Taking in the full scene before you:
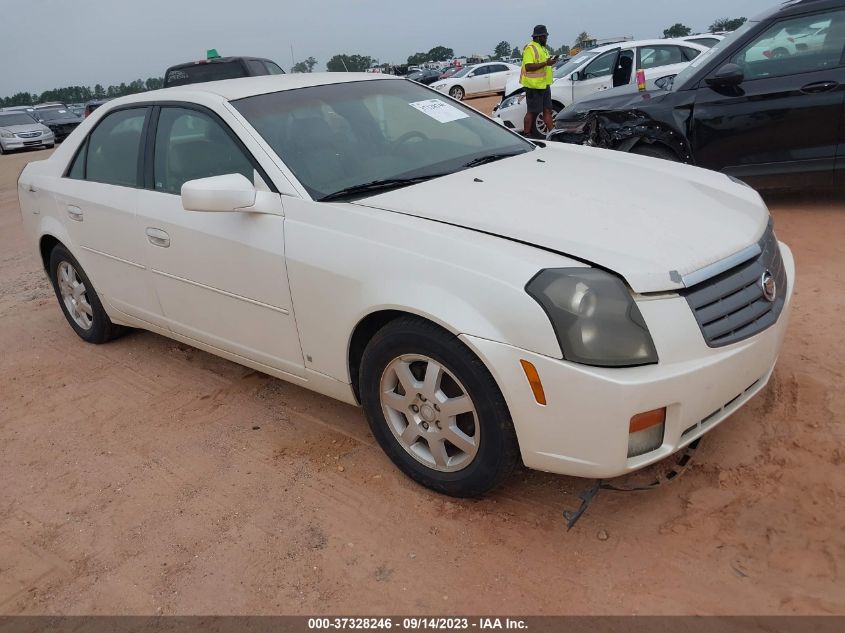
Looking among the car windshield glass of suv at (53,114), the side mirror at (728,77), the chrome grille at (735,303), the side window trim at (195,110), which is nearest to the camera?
the chrome grille at (735,303)

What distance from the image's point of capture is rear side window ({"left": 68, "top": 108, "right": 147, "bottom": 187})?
3.86 metres

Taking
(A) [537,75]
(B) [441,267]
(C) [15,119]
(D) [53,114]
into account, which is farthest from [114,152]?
(D) [53,114]

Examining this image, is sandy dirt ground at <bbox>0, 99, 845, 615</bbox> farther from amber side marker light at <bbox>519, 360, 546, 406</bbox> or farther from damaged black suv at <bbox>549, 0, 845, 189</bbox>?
damaged black suv at <bbox>549, 0, 845, 189</bbox>

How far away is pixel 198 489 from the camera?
9.94 ft

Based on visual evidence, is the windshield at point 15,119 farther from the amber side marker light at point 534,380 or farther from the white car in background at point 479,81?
the amber side marker light at point 534,380

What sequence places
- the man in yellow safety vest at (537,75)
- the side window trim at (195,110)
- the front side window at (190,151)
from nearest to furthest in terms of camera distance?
the side window trim at (195,110) → the front side window at (190,151) → the man in yellow safety vest at (537,75)

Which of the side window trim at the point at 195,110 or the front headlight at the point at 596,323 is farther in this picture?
the side window trim at the point at 195,110

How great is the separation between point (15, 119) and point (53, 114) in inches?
108

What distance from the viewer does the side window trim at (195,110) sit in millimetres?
3100

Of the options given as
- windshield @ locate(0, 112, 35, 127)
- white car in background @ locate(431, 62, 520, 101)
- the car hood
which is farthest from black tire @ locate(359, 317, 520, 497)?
windshield @ locate(0, 112, 35, 127)

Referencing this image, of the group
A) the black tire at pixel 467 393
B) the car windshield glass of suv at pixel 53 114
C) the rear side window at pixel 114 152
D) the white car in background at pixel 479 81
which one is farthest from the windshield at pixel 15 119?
the black tire at pixel 467 393

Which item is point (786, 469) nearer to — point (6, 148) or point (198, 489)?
point (198, 489)

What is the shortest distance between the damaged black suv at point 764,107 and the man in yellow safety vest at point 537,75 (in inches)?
164

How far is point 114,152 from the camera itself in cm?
403
